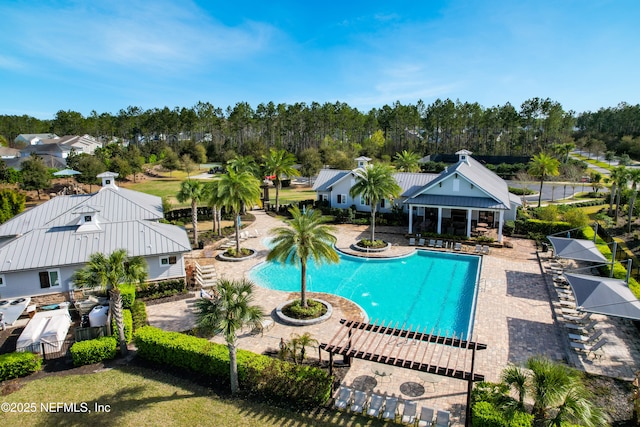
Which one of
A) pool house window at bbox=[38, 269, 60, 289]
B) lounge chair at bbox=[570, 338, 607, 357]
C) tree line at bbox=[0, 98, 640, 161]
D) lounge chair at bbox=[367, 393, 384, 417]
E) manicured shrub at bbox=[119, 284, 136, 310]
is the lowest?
lounge chair at bbox=[367, 393, 384, 417]

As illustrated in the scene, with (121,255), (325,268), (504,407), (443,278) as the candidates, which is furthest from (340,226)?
(504,407)

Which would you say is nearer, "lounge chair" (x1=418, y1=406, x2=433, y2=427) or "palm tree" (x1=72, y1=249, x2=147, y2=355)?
"lounge chair" (x1=418, y1=406, x2=433, y2=427)

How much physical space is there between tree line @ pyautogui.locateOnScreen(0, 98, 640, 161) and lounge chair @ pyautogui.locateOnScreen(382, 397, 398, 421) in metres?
72.9

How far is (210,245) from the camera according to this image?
114ft

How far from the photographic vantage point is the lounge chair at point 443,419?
12969 millimetres

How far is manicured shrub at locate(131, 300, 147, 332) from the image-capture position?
20.3 metres

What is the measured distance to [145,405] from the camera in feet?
48.1

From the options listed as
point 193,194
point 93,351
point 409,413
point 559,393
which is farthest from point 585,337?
point 193,194

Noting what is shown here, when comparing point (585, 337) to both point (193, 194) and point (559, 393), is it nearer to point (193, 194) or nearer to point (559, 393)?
point (559, 393)

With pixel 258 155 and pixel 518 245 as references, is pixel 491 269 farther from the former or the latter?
pixel 258 155

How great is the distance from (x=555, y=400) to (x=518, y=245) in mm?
24428

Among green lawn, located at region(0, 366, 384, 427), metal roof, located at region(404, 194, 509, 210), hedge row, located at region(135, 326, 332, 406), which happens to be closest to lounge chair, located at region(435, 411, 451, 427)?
green lawn, located at region(0, 366, 384, 427)

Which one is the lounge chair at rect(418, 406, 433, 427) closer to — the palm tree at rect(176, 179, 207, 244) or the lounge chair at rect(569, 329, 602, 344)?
the lounge chair at rect(569, 329, 602, 344)

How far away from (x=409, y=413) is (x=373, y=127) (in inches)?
3904
